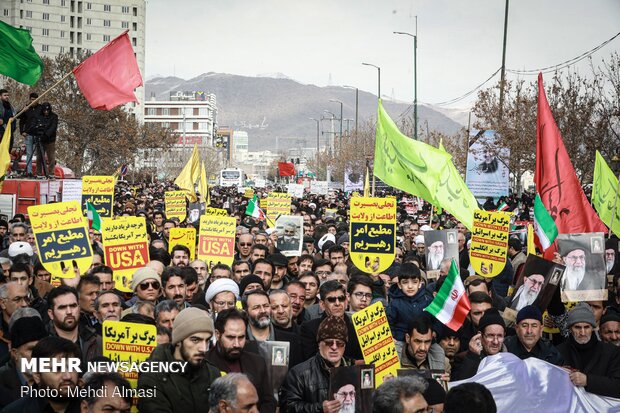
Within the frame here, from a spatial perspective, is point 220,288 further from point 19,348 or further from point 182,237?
point 182,237

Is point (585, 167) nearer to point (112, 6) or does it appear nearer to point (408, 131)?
point (408, 131)

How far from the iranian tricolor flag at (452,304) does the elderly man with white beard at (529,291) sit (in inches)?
43.9

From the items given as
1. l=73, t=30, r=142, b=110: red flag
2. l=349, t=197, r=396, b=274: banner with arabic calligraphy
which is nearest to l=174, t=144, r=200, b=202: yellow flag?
l=73, t=30, r=142, b=110: red flag

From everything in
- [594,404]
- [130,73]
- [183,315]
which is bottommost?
[594,404]

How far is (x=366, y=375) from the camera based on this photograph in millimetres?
6113

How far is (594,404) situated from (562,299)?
2932mm

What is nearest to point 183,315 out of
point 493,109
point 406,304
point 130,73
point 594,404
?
point 594,404

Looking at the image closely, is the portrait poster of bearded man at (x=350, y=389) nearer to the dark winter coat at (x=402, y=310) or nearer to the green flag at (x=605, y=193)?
the dark winter coat at (x=402, y=310)

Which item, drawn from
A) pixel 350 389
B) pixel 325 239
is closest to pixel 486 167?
pixel 325 239

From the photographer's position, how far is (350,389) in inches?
237

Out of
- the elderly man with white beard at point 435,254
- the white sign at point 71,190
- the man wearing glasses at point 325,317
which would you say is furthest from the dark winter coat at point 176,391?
the white sign at point 71,190

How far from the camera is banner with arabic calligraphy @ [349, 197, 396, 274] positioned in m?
11.5

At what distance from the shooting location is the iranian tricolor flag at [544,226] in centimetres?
977

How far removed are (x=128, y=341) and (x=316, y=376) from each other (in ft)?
4.19
